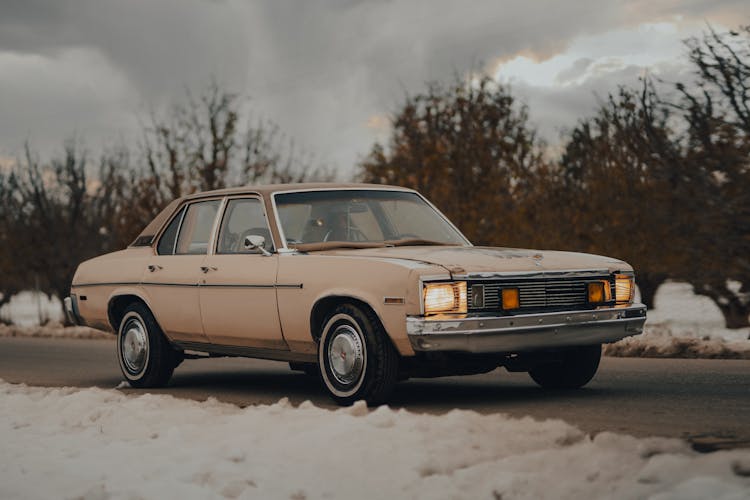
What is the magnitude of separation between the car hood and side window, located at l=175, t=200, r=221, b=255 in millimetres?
1782

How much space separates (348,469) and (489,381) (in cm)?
472

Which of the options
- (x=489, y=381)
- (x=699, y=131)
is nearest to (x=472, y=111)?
(x=699, y=131)

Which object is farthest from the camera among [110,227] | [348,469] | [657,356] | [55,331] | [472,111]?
[110,227]

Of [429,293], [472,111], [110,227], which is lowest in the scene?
[429,293]

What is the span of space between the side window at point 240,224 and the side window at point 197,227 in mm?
205

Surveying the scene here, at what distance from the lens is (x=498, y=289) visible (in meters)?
7.38

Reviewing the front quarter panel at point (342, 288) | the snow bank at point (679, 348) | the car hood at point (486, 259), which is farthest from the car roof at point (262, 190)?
the snow bank at point (679, 348)

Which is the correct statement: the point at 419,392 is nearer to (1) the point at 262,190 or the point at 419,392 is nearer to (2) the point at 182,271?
(1) the point at 262,190

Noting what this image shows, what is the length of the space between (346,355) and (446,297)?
0.95 meters

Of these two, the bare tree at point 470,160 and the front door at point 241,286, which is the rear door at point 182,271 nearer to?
the front door at point 241,286

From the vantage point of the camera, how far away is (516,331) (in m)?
7.35

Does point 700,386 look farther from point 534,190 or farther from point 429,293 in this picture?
point 534,190

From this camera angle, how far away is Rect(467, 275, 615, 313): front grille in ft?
24.0

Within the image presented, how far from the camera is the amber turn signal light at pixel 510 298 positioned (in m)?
7.37
